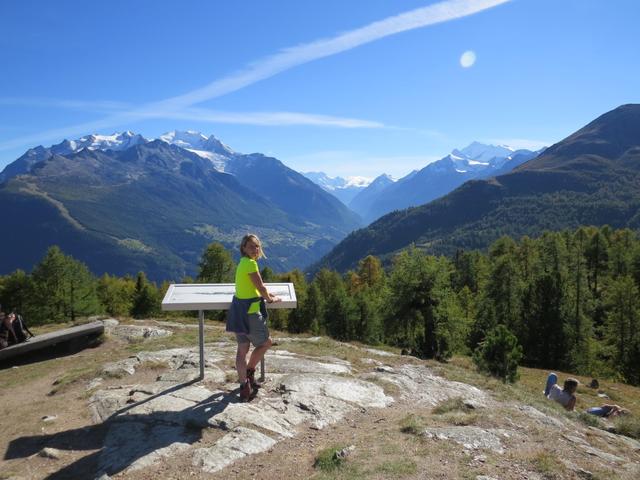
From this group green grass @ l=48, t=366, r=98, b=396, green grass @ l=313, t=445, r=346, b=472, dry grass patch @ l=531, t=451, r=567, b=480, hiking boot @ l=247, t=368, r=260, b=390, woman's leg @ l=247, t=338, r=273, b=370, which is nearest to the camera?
dry grass patch @ l=531, t=451, r=567, b=480

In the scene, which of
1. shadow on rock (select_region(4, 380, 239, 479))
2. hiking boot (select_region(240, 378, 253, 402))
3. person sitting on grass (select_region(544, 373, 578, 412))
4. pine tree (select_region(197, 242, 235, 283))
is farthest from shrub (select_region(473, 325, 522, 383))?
pine tree (select_region(197, 242, 235, 283))

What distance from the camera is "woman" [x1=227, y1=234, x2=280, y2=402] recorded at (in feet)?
32.2

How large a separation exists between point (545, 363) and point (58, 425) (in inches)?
2269

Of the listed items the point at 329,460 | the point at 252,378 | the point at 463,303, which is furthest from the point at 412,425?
the point at 463,303

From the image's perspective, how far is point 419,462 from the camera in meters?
7.55

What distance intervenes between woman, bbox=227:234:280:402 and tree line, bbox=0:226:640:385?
29.1m

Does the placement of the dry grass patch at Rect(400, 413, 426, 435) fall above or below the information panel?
below

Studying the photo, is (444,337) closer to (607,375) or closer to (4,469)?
(607,375)

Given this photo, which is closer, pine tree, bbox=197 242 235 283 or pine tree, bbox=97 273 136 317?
pine tree, bbox=197 242 235 283

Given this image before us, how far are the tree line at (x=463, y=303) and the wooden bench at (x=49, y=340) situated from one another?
2633 centimetres

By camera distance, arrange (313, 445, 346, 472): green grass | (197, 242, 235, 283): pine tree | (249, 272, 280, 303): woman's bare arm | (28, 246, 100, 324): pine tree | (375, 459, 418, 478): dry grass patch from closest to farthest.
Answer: (375, 459, 418, 478): dry grass patch
(313, 445, 346, 472): green grass
(249, 272, 280, 303): woman's bare arm
(28, 246, 100, 324): pine tree
(197, 242, 235, 283): pine tree

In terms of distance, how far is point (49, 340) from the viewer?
16609 millimetres

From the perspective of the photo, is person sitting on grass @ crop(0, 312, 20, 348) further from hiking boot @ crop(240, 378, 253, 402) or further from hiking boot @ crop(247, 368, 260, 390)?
hiking boot @ crop(240, 378, 253, 402)

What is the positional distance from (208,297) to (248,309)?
1.50m
